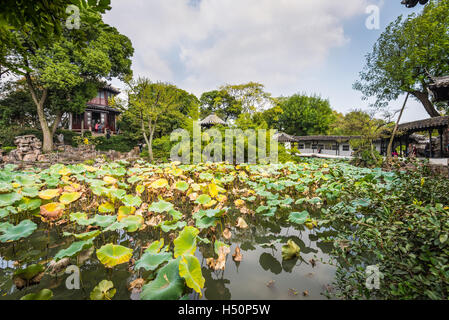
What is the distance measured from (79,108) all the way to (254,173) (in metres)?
14.0

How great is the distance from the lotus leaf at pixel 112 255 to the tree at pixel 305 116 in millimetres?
28238

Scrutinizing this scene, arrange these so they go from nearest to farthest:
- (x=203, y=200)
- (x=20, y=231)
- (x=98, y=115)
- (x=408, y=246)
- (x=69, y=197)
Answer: (x=408, y=246)
(x=20, y=231)
(x=69, y=197)
(x=203, y=200)
(x=98, y=115)

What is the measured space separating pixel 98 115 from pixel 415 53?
29.6 meters

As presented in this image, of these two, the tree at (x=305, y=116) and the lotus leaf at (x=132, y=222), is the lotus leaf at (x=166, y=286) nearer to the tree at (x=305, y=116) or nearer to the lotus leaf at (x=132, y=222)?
the lotus leaf at (x=132, y=222)

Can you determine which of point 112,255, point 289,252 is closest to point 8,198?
point 112,255

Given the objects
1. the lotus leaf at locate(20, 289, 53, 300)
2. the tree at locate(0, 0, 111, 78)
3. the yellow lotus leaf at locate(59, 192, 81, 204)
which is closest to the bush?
the yellow lotus leaf at locate(59, 192, 81, 204)

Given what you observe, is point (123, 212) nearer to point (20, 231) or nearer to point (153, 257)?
point (20, 231)

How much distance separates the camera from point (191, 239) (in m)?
1.66

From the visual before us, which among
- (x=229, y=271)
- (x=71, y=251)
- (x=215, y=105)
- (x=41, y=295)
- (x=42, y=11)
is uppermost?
(x=215, y=105)

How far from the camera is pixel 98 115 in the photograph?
22062 mm

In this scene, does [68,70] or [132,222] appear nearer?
[132,222]

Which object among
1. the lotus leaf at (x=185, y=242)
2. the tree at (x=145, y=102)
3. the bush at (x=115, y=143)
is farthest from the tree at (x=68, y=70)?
the lotus leaf at (x=185, y=242)

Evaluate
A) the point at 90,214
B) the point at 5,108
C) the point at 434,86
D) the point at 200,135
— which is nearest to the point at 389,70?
the point at 434,86

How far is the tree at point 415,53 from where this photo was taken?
480 inches
